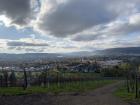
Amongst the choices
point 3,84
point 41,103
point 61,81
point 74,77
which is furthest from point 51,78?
point 41,103

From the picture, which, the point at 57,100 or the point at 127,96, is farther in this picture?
the point at 127,96

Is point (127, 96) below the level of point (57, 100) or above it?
below

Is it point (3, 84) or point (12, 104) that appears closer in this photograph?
point (12, 104)

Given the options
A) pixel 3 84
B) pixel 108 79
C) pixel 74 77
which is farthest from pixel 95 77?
pixel 3 84

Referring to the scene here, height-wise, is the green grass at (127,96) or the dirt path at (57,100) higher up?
the dirt path at (57,100)

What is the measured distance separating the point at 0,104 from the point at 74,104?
547 inches

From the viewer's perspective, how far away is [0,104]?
69.4 metres

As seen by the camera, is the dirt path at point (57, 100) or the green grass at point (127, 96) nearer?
the dirt path at point (57, 100)

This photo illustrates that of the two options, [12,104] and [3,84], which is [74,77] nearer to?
[3,84]

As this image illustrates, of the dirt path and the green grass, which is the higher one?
the dirt path

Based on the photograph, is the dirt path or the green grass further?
the green grass

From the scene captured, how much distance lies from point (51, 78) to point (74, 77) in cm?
1940

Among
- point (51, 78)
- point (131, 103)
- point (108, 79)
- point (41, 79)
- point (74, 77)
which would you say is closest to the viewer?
point (131, 103)

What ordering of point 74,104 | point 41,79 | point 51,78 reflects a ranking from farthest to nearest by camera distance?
point 51,78, point 41,79, point 74,104
